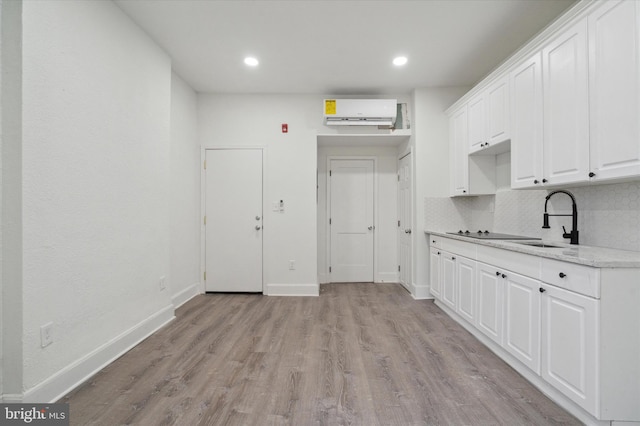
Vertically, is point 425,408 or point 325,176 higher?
point 325,176

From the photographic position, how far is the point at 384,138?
4.02 m

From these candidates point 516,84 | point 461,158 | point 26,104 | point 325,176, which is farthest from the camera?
point 325,176

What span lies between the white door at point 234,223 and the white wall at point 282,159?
0.13m

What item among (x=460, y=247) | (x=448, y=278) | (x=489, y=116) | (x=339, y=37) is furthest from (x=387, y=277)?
(x=339, y=37)

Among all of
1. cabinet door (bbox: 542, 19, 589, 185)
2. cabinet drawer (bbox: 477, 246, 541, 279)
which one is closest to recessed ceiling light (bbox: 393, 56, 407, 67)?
cabinet door (bbox: 542, 19, 589, 185)

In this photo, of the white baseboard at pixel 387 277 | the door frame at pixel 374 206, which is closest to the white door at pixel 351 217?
the door frame at pixel 374 206

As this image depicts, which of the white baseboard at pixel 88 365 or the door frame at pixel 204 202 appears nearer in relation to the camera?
the white baseboard at pixel 88 365

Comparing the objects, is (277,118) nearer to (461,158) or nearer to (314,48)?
(314,48)

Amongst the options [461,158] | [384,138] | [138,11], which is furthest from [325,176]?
[138,11]

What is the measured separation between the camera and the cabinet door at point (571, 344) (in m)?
1.42

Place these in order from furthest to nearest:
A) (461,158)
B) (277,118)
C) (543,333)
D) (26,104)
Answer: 1. (277,118)
2. (461,158)
3. (543,333)
4. (26,104)

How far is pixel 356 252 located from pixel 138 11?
3.91m

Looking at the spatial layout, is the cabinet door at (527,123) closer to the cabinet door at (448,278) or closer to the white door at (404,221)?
the cabinet door at (448,278)

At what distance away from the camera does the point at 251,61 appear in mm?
3090
